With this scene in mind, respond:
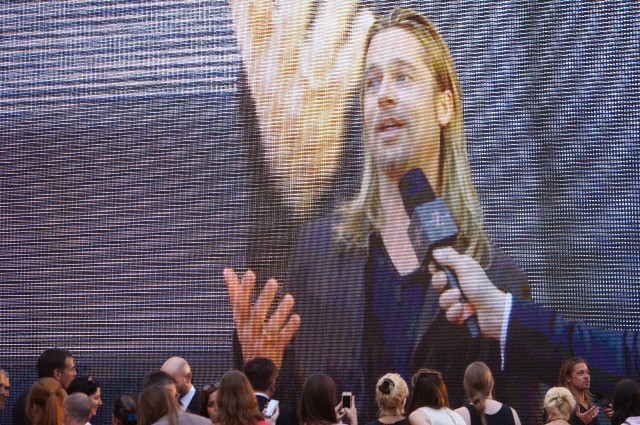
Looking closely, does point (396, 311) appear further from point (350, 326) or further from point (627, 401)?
point (627, 401)

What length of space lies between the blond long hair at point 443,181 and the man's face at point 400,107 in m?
0.07

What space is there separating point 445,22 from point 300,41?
1285mm

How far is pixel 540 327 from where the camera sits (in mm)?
6984

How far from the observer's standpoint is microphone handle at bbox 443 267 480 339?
7.19 m

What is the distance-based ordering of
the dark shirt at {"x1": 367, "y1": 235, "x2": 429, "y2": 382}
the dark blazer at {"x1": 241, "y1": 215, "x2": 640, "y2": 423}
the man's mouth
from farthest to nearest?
the man's mouth, the dark shirt at {"x1": 367, "y1": 235, "x2": 429, "y2": 382}, the dark blazer at {"x1": 241, "y1": 215, "x2": 640, "y2": 423}

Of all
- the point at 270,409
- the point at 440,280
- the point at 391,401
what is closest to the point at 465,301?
the point at 440,280

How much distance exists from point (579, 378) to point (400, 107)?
3.02 m

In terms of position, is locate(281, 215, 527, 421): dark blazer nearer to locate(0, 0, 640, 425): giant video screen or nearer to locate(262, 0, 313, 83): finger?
locate(0, 0, 640, 425): giant video screen

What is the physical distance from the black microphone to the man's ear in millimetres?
427

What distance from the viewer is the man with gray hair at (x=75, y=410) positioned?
432 cm

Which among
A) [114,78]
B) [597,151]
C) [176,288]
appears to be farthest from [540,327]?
[114,78]

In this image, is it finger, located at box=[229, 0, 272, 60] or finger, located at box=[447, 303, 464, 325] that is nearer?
finger, located at box=[447, 303, 464, 325]

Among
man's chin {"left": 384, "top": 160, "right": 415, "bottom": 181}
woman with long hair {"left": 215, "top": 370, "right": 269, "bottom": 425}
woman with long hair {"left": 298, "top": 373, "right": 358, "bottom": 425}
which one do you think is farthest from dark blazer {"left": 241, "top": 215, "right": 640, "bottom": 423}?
woman with long hair {"left": 215, "top": 370, "right": 269, "bottom": 425}

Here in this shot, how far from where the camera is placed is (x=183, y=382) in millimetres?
5312
